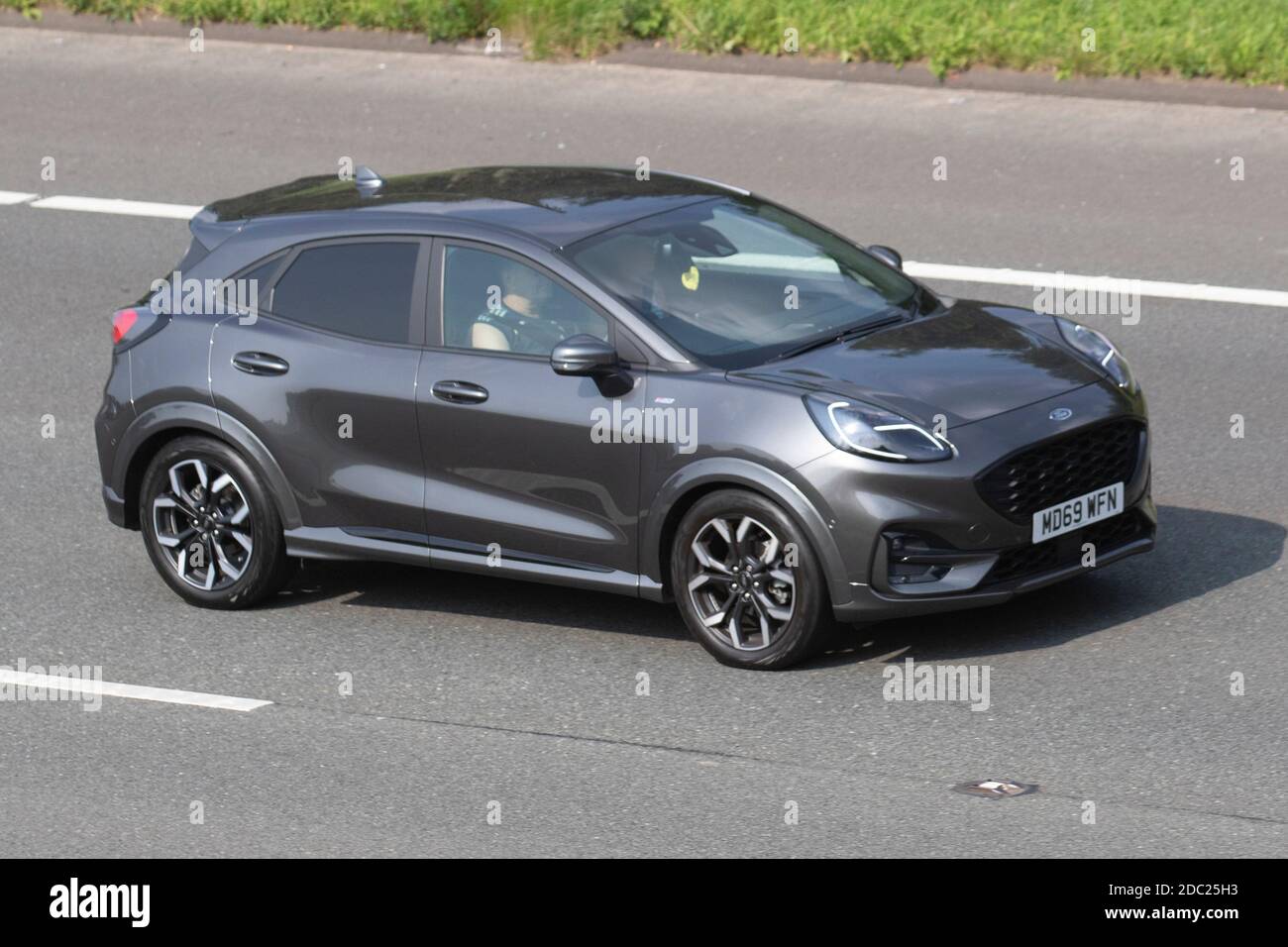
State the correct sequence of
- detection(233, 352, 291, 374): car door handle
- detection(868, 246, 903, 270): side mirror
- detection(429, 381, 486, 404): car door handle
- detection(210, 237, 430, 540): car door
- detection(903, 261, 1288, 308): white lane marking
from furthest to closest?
detection(903, 261, 1288, 308): white lane marking → detection(868, 246, 903, 270): side mirror → detection(233, 352, 291, 374): car door handle → detection(210, 237, 430, 540): car door → detection(429, 381, 486, 404): car door handle

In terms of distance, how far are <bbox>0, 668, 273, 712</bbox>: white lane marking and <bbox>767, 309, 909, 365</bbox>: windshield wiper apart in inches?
93.5

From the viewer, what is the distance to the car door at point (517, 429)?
8375mm

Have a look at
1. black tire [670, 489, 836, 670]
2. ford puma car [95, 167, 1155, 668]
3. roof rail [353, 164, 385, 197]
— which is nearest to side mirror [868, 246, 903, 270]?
ford puma car [95, 167, 1155, 668]

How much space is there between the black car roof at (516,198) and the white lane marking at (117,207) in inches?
190

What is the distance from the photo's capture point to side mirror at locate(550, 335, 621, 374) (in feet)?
27.0

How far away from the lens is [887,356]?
836 cm

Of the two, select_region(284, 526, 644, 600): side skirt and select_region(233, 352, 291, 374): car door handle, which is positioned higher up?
select_region(233, 352, 291, 374): car door handle

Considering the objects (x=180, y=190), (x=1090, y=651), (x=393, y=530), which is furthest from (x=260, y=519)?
(x=180, y=190)

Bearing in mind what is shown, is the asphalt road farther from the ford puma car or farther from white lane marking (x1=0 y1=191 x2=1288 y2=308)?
the ford puma car

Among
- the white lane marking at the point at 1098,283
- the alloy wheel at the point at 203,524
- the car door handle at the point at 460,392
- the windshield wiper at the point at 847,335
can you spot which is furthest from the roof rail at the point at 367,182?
the white lane marking at the point at 1098,283

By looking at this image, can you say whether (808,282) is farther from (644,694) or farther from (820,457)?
(644,694)

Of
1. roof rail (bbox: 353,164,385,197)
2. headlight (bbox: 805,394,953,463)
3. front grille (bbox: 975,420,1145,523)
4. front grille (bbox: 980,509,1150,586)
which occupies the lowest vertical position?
front grille (bbox: 980,509,1150,586)

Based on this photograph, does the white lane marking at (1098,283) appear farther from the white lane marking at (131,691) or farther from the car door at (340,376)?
the white lane marking at (131,691)

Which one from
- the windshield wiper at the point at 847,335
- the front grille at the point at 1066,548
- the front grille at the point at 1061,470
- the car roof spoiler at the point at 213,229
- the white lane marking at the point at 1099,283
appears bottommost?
the front grille at the point at 1066,548
